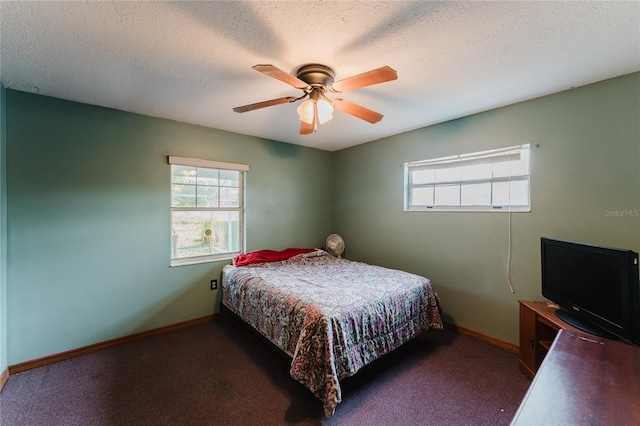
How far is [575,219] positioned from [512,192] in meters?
0.53

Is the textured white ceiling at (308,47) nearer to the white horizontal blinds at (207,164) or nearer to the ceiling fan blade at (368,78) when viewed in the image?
the ceiling fan blade at (368,78)

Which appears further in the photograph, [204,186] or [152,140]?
[204,186]

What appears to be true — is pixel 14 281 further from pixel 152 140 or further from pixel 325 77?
pixel 325 77

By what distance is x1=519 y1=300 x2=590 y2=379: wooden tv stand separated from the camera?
196 centimetres

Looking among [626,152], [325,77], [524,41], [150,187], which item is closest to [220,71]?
[325,77]

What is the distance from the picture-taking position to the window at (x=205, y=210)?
3000 mm

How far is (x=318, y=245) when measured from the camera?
13.9 ft

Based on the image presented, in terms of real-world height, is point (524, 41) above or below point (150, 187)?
above

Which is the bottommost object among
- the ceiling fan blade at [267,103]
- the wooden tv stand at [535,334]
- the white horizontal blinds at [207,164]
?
the wooden tv stand at [535,334]

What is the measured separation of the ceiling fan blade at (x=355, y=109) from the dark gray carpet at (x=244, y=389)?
2091mm

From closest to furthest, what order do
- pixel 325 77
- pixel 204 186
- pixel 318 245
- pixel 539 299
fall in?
pixel 325 77, pixel 539 299, pixel 204 186, pixel 318 245

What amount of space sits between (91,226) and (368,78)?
9.16 feet

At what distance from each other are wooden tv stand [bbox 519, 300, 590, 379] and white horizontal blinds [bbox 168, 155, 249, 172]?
10.8 feet

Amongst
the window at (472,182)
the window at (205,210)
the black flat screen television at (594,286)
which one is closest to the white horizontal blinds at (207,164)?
Answer: the window at (205,210)
